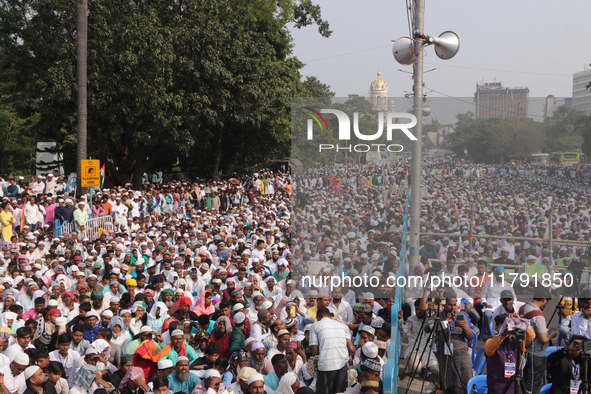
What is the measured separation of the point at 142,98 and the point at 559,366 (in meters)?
16.5

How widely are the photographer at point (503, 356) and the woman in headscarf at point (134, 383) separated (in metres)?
3.24

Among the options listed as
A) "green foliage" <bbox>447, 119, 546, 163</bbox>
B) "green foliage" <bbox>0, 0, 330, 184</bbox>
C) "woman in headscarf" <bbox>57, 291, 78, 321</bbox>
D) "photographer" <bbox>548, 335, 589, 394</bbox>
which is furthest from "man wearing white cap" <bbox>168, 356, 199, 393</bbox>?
"green foliage" <bbox>0, 0, 330, 184</bbox>

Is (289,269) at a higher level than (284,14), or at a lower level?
lower

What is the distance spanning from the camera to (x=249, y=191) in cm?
2169

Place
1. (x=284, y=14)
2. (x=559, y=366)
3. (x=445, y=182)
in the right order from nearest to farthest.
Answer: (x=559, y=366), (x=445, y=182), (x=284, y=14)

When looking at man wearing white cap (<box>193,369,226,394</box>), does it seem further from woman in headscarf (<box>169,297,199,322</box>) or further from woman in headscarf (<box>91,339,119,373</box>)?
woman in headscarf (<box>169,297,199,322</box>)

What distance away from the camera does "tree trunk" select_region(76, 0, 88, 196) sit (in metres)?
15.3

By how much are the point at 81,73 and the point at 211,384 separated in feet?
41.6

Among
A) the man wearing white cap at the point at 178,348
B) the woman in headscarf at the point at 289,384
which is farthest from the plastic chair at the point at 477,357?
the man wearing white cap at the point at 178,348

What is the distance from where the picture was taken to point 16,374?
18.2 feet

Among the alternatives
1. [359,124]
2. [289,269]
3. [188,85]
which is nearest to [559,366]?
[359,124]

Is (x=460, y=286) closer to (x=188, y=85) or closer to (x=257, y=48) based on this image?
(x=188, y=85)

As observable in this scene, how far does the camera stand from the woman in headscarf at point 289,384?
5.18m

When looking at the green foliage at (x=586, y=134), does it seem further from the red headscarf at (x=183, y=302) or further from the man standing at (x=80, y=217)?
the man standing at (x=80, y=217)
